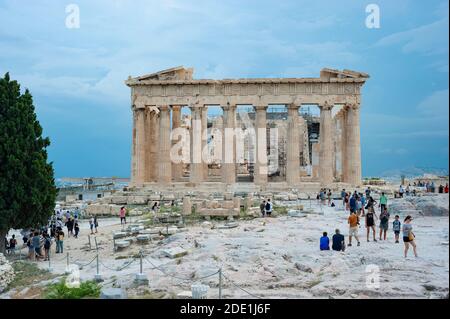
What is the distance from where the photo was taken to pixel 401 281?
464 inches

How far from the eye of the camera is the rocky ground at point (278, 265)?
11.5 meters

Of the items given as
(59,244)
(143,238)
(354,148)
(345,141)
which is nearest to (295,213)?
(143,238)

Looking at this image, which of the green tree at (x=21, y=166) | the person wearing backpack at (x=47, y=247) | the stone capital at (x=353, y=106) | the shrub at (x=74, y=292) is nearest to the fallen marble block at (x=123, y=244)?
the person wearing backpack at (x=47, y=247)

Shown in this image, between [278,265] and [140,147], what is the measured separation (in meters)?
29.5

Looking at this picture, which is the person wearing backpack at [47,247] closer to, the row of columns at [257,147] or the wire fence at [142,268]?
the wire fence at [142,268]

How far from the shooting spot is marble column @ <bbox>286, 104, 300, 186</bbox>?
4008 centimetres

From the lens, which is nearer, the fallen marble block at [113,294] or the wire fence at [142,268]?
the fallen marble block at [113,294]

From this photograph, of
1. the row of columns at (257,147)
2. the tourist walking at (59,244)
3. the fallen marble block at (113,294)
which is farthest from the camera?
the row of columns at (257,147)

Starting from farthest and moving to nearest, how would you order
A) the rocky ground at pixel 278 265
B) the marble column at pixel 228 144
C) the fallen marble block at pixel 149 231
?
the marble column at pixel 228 144, the fallen marble block at pixel 149 231, the rocky ground at pixel 278 265

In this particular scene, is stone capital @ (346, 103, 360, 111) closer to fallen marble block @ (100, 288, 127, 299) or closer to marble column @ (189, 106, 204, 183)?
marble column @ (189, 106, 204, 183)

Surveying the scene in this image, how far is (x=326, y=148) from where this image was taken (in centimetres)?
4009

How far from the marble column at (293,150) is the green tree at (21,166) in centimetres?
2270
